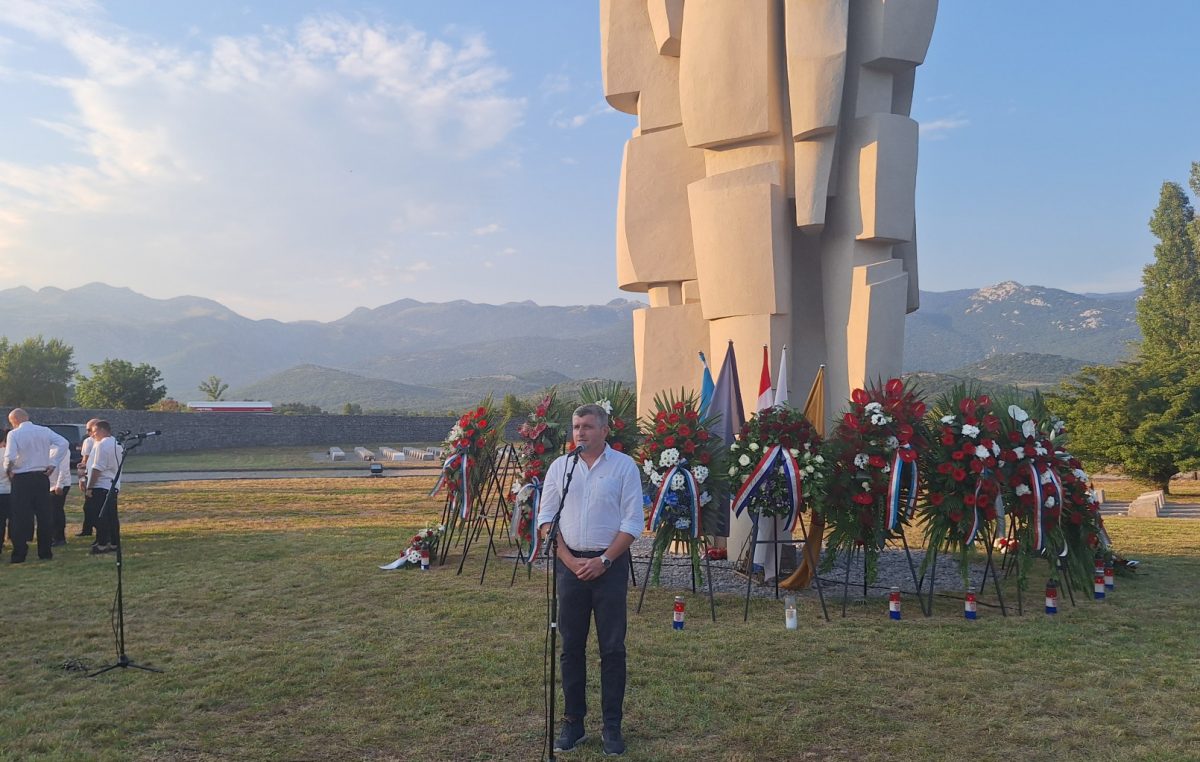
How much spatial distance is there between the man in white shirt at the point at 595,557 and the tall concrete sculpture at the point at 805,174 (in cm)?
659

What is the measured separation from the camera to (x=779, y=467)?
27.8ft

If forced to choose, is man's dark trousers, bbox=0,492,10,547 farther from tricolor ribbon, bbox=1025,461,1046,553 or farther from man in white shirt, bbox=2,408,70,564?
tricolor ribbon, bbox=1025,461,1046,553

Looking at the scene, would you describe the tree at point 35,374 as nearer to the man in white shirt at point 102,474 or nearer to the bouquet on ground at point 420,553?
the man in white shirt at point 102,474

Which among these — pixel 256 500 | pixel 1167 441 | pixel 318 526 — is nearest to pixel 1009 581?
pixel 318 526

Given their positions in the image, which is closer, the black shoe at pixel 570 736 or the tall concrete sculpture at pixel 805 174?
the black shoe at pixel 570 736

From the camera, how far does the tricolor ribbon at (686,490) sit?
8625mm

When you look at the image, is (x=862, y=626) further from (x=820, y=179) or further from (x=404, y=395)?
(x=404, y=395)

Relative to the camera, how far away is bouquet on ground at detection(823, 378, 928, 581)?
820cm

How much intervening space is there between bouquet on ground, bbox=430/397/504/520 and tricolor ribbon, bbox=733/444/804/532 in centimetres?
405

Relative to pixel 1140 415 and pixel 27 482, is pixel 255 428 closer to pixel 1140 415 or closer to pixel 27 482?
pixel 27 482

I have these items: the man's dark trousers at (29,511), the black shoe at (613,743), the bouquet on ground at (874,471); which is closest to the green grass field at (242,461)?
the man's dark trousers at (29,511)

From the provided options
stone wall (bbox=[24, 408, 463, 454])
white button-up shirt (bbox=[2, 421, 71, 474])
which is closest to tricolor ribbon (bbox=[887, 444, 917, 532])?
white button-up shirt (bbox=[2, 421, 71, 474])

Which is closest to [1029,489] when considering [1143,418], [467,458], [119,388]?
[467,458]

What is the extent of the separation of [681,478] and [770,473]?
93 centimetres
